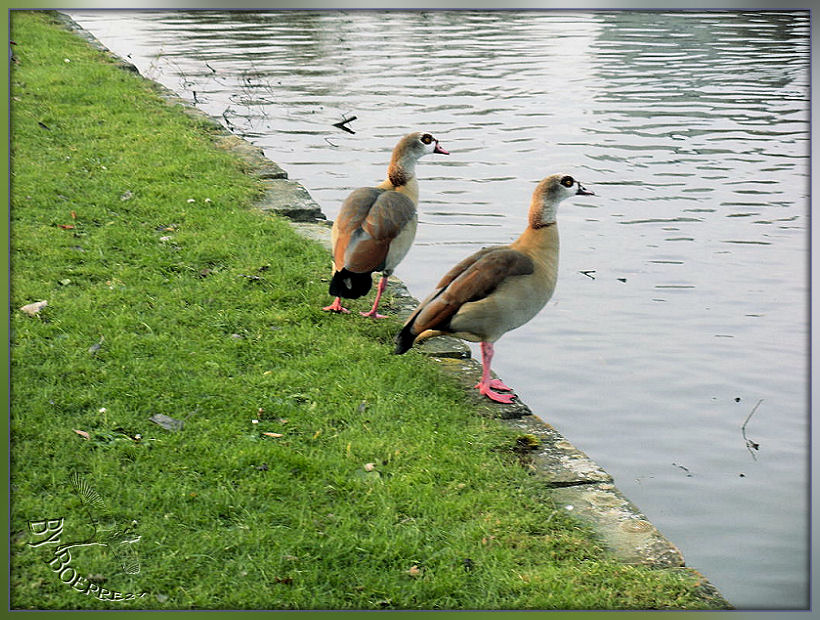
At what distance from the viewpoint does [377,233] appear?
5.42 meters

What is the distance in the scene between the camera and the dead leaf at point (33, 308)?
5113 millimetres

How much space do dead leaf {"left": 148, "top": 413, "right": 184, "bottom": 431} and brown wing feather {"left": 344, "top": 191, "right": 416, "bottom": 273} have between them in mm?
1443

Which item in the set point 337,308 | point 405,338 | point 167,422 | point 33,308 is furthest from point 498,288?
point 33,308

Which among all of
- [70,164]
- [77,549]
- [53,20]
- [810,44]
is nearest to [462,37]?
[70,164]

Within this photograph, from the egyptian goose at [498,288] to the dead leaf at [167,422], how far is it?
1.16 m

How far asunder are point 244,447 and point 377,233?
1722 mm

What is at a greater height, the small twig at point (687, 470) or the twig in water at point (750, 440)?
the twig in water at point (750, 440)

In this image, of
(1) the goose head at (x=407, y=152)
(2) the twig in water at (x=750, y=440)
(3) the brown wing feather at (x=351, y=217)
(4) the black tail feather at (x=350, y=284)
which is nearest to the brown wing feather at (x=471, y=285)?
(4) the black tail feather at (x=350, y=284)

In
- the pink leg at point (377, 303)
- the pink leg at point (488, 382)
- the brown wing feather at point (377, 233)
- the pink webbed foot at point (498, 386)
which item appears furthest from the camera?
the pink leg at point (377, 303)

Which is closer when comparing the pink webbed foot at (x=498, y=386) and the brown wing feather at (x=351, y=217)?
the pink webbed foot at (x=498, y=386)

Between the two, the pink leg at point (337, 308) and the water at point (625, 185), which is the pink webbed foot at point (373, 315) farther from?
the water at point (625, 185)

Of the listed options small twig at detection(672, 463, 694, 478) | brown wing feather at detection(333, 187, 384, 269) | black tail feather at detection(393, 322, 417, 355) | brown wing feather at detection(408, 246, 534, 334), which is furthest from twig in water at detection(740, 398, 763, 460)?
brown wing feather at detection(333, 187, 384, 269)

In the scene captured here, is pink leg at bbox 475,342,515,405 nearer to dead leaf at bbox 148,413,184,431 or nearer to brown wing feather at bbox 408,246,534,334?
brown wing feather at bbox 408,246,534,334

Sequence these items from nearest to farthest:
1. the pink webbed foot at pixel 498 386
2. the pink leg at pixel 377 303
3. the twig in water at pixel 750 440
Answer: the twig in water at pixel 750 440 < the pink webbed foot at pixel 498 386 < the pink leg at pixel 377 303
